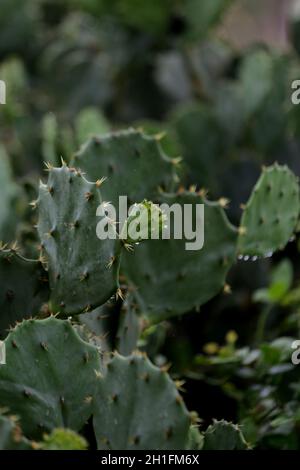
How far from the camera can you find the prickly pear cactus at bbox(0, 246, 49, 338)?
4.37 ft

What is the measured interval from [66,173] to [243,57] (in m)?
1.78

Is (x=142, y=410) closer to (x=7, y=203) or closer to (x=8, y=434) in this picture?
(x=8, y=434)

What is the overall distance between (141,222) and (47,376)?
0.75 feet

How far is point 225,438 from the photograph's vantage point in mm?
1253

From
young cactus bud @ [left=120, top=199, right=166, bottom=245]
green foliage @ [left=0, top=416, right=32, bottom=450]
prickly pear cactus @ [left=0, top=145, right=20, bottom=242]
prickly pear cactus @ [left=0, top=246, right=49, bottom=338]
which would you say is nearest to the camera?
green foliage @ [left=0, top=416, right=32, bottom=450]

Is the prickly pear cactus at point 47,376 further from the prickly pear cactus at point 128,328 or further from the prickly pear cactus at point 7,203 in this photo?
the prickly pear cactus at point 7,203

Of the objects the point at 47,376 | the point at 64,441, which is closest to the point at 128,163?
the point at 47,376

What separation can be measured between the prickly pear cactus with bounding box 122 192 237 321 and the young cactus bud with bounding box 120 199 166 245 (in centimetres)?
30

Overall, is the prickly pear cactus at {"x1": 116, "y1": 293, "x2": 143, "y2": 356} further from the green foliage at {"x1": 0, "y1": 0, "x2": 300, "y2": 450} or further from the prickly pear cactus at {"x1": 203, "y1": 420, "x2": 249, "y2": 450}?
the prickly pear cactus at {"x1": 203, "y1": 420, "x2": 249, "y2": 450}

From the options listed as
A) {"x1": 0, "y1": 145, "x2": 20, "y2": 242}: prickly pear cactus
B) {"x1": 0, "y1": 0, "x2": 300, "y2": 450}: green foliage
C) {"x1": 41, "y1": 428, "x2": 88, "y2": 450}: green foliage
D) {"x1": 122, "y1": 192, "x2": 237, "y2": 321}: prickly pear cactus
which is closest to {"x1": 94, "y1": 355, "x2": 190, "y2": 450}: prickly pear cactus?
{"x1": 0, "y1": 0, "x2": 300, "y2": 450}: green foliage

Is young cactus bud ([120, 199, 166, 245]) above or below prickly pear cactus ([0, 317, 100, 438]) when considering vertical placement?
above

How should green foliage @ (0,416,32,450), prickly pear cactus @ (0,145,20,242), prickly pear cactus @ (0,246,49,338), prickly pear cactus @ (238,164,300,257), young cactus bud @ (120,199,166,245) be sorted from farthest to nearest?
prickly pear cactus @ (0,145,20,242) < prickly pear cactus @ (238,164,300,257) < prickly pear cactus @ (0,246,49,338) < young cactus bud @ (120,199,166,245) < green foliage @ (0,416,32,450)

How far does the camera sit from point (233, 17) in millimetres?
4660
